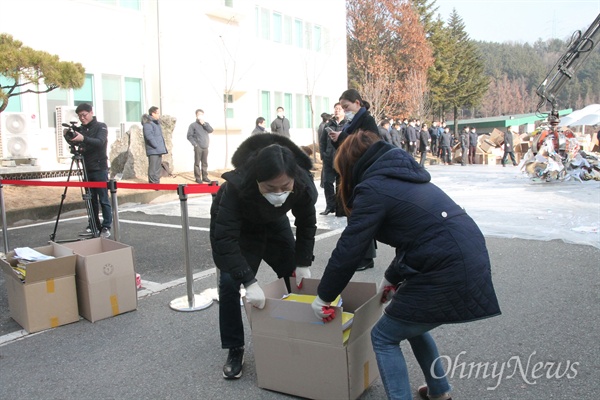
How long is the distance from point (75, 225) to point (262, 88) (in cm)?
1283

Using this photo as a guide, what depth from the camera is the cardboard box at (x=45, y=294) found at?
165 inches

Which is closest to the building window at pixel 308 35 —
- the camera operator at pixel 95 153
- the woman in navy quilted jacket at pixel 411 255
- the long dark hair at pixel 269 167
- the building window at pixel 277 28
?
the building window at pixel 277 28

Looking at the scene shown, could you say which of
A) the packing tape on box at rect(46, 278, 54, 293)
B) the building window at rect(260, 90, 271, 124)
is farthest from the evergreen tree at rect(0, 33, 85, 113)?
the building window at rect(260, 90, 271, 124)

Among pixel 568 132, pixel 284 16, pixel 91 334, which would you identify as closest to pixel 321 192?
pixel 568 132

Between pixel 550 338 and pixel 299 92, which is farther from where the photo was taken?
pixel 299 92

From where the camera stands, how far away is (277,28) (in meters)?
22.0

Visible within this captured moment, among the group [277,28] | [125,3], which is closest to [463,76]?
[277,28]

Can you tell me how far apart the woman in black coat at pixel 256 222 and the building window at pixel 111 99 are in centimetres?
1315

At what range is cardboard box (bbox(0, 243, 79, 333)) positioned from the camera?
4.19 meters

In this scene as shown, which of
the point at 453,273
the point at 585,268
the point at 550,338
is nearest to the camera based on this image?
the point at 453,273

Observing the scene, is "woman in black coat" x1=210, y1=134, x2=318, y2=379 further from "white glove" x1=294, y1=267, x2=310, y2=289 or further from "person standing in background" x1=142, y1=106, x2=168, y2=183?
"person standing in background" x1=142, y1=106, x2=168, y2=183

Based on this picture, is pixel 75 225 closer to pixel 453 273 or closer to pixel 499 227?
pixel 499 227

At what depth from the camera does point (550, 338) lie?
3.89 m
